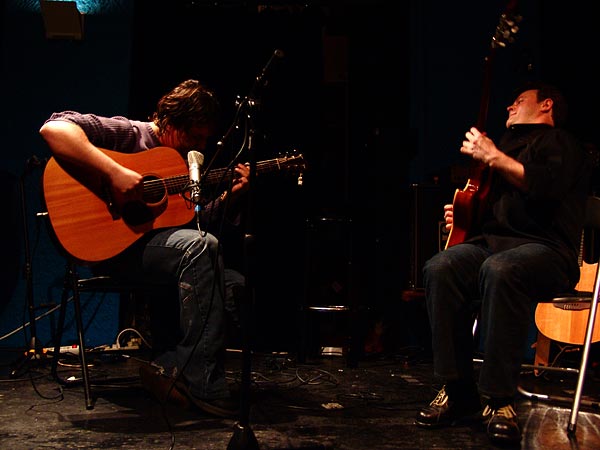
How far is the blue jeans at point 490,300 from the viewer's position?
2180mm

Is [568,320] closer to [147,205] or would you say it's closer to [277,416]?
[277,416]

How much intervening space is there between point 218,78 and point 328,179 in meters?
1.11

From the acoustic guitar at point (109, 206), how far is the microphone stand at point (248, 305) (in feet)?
1.38

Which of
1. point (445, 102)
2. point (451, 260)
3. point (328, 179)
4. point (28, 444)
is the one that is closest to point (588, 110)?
point (445, 102)

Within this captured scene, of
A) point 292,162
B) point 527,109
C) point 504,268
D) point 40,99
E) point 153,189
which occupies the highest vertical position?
point 40,99

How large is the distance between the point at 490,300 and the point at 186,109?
1581 millimetres

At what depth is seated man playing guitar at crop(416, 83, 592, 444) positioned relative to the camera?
2.19 meters

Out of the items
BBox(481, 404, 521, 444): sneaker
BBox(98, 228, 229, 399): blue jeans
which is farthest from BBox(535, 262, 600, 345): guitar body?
BBox(98, 228, 229, 399): blue jeans

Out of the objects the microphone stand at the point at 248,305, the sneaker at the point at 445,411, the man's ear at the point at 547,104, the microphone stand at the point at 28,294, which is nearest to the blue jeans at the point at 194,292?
the microphone stand at the point at 248,305

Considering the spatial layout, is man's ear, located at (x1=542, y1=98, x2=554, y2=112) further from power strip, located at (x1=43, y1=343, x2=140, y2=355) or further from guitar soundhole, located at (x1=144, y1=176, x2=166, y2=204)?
power strip, located at (x1=43, y1=343, x2=140, y2=355)

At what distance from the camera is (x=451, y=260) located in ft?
7.93

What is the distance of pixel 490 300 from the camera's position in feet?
7.29

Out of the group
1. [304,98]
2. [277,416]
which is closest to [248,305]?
[277,416]

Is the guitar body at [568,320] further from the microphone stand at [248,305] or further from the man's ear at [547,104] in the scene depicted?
the microphone stand at [248,305]
